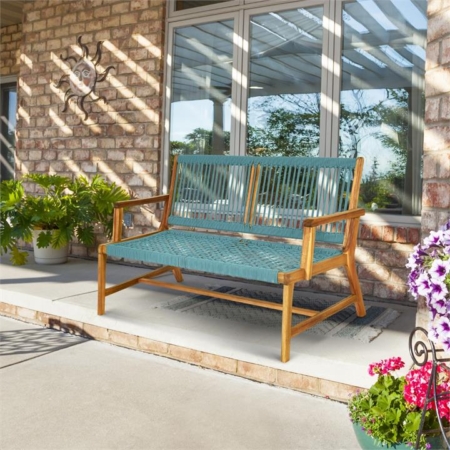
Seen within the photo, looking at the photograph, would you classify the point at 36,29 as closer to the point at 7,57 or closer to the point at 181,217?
the point at 7,57

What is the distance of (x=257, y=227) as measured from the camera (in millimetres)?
3131

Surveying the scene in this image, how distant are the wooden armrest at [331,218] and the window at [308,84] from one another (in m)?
0.86

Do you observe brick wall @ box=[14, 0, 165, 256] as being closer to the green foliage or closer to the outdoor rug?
the outdoor rug

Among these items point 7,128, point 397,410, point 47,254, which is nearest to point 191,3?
point 47,254

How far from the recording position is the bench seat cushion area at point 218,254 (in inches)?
91.7

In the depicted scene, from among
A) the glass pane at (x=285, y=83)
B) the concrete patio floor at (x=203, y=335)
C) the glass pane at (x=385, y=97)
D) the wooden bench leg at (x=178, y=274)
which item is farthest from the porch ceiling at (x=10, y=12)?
the glass pane at (x=385, y=97)

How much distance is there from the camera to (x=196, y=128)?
4266 millimetres

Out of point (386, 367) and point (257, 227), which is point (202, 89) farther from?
point (386, 367)

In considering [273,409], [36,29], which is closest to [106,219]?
[36,29]

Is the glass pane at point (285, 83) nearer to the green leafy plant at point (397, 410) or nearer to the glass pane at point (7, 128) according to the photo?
the green leafy plant at point (397, 410)

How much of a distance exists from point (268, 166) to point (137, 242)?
92 cm

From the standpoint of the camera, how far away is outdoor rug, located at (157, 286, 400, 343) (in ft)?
8.74

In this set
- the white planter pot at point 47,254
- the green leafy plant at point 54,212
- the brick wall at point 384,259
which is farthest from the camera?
the white planter pot at point 47,254

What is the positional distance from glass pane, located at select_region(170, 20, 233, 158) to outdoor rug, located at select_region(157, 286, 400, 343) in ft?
4.48
